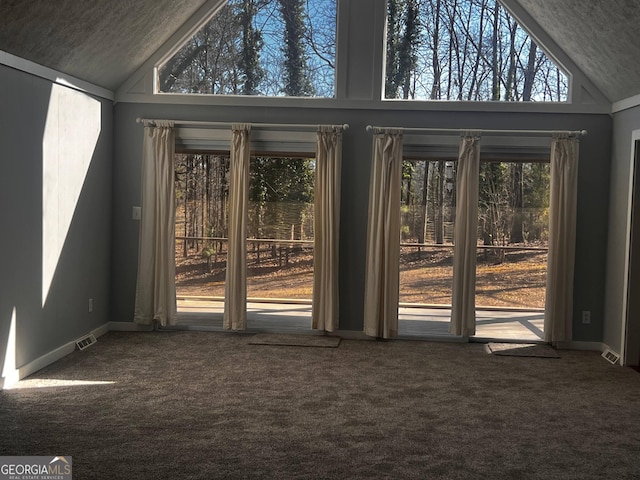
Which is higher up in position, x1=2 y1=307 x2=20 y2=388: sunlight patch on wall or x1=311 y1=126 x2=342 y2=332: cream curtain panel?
x1=311 y1=126 x2=342 y2=332: cream curtain panel

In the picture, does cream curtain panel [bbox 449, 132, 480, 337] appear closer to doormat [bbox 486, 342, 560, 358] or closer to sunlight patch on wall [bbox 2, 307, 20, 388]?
doormat [bbox 486, 342, 560, 358]

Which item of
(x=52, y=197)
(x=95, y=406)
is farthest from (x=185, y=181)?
(x=95, y=406)

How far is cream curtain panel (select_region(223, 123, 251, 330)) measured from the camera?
7.13 m

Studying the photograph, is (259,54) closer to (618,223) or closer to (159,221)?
(159,221)

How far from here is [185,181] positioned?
7.46 metres

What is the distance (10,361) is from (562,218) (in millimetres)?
4854

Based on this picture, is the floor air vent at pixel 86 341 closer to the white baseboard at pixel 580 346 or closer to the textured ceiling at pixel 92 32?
the textured ceiling at pixel 92 32

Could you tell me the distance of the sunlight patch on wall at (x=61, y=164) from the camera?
5848 mm

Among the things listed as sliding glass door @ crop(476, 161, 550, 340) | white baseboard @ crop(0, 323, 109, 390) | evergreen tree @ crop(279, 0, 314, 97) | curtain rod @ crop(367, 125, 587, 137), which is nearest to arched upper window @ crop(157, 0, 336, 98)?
evergreen tree @ crop(279, 0, 314, 97)

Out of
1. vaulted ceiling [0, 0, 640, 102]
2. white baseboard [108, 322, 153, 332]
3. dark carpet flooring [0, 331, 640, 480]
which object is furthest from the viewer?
white baseboard [108, 322, 153, 332]

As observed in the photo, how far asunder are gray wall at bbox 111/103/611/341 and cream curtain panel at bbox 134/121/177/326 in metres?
0.19

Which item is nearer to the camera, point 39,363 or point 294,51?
point 39,363

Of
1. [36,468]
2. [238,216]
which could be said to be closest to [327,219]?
[238,216]

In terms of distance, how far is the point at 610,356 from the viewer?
664 cm
